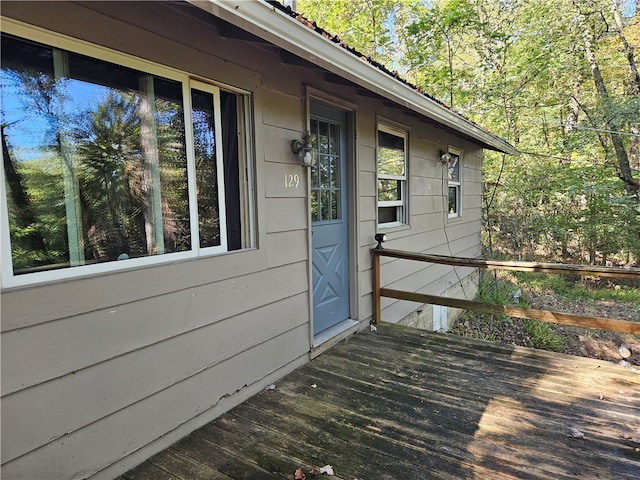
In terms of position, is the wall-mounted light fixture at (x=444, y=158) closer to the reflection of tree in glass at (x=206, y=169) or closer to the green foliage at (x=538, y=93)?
the green foliage at (x=538, y=93)

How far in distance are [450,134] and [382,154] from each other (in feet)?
8.13

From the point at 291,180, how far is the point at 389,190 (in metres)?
1.92

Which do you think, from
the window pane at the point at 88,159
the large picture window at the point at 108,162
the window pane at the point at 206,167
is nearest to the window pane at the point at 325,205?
the large picture window at the point at 108,162

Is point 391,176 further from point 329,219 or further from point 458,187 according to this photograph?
point 458,187

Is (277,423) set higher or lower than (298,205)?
lower

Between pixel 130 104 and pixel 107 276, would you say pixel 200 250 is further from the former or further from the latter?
pixel 130 104

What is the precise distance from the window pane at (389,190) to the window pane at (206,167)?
234cm

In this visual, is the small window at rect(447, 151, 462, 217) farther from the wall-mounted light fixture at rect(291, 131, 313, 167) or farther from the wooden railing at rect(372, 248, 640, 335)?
the wall-mounted light fixture at rect(291, 131, 313, 167)

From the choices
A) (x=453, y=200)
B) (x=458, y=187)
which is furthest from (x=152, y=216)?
(x=458, y=187)

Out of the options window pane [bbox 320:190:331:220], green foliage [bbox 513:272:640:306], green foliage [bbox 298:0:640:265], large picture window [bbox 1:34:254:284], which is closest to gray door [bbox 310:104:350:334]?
window pane [bbox 320:190:331:220]

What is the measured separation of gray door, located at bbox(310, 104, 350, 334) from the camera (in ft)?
11.0

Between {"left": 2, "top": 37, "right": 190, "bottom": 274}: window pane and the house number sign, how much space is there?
868 millimetres

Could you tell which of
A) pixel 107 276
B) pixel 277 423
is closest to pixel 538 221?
pixel 277 423

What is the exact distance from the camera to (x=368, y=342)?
3.53 m
